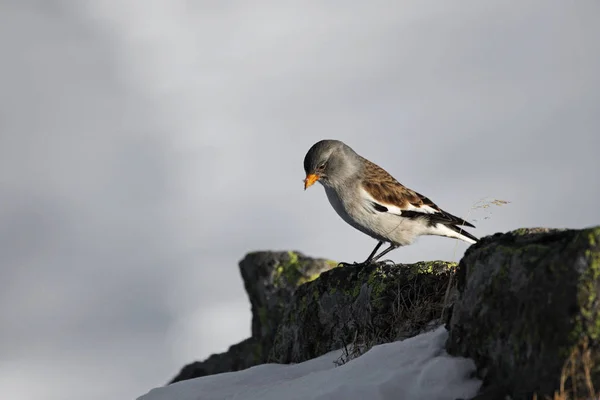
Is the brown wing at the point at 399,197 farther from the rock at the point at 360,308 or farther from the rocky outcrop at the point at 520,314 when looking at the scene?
the rocky outcrop at the point at 520,314

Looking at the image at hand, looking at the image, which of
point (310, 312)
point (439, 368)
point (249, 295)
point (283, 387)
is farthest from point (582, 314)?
point (249, 295)

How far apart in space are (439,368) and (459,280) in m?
0.78

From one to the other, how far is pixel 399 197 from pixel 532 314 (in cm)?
626

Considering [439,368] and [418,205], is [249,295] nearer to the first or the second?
[418,205]

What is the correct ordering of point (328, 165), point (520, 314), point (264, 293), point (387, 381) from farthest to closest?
point (264, 293), point (328, 165), point (387, 381), point (520, 314)

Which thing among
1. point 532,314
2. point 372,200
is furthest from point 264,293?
point 532,314

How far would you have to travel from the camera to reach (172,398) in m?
6.64

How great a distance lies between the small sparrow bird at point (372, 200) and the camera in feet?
34.1

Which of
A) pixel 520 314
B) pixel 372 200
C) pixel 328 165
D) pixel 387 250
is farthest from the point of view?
pixel 328 165

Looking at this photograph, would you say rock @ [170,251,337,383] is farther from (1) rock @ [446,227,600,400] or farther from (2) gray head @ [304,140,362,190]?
(1) rock @ [446,227,600,400]

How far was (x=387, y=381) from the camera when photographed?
16.5 ft

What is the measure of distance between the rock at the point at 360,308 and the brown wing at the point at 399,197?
7.12ft

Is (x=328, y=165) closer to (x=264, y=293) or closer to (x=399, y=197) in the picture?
(x=399, y=197)

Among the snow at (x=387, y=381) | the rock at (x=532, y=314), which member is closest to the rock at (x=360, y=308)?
the snow at (x=387, y=381)
